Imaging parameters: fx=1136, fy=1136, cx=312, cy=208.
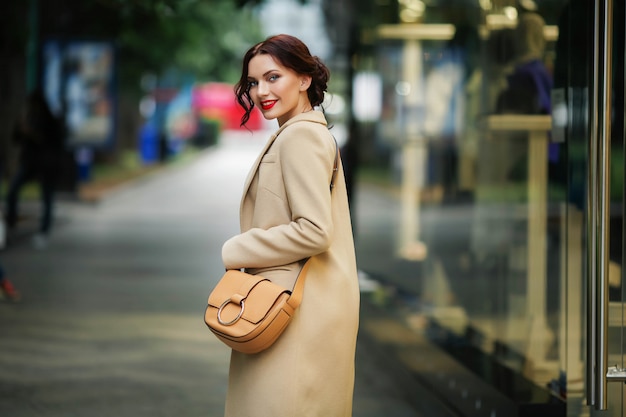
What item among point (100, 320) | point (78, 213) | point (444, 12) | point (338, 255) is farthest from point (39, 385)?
Result: point (78, 213)

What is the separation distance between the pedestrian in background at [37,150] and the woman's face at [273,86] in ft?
38.5

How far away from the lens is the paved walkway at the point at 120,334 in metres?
6.05

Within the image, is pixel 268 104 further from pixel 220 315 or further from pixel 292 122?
pixel 220 315

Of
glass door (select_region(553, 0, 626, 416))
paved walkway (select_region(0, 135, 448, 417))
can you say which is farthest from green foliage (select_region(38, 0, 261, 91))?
glass door (select_region(553, 0, 626, 416))

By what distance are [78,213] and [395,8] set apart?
423 inches

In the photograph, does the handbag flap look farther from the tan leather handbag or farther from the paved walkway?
the paved walkway

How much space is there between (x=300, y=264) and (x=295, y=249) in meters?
0.12

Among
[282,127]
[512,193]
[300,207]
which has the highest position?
[282,127]

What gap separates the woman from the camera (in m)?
3.24

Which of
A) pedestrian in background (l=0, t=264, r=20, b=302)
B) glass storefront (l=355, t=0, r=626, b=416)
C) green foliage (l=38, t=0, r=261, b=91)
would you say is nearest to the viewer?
glass storefront (l=355, t=0, r=626, b=416)

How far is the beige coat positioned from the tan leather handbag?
7cm

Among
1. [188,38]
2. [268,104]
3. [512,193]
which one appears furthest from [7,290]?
[188,38]

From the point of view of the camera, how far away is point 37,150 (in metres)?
15.1

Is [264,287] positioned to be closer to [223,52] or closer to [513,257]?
[513,257]
